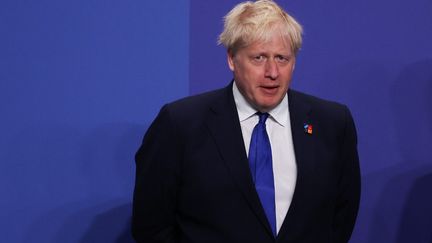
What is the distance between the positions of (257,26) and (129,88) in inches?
27.0

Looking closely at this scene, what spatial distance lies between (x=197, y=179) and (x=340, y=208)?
17.8 inches

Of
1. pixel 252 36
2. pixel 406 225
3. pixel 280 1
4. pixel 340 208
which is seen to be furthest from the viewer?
pixel 406 225

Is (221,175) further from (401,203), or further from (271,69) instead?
(401,203)

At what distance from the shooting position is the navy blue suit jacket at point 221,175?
60.4 inches

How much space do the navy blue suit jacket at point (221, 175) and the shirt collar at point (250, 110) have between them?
0.6 inches

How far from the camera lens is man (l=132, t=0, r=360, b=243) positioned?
60.0 inches

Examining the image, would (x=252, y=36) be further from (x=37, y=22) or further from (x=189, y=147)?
(x=37, y=22)

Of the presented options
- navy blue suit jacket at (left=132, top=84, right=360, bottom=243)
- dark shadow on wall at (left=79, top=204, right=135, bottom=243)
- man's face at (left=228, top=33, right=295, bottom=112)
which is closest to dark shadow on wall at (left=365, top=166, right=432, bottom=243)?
navy blue suit jacket at (left=132, top=84, right=360, bottom=243)

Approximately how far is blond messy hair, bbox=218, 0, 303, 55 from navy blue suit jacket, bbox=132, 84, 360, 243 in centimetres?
15

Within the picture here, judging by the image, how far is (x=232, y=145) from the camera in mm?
1559

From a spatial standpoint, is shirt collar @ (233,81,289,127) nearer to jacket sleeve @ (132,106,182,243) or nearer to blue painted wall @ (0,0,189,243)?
jacket sleeve @ (132,106,182,243)

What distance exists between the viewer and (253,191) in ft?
4.99

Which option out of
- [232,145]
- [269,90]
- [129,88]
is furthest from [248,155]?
[129,88]

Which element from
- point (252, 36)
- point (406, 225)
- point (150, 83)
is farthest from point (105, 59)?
point (406, 225)
